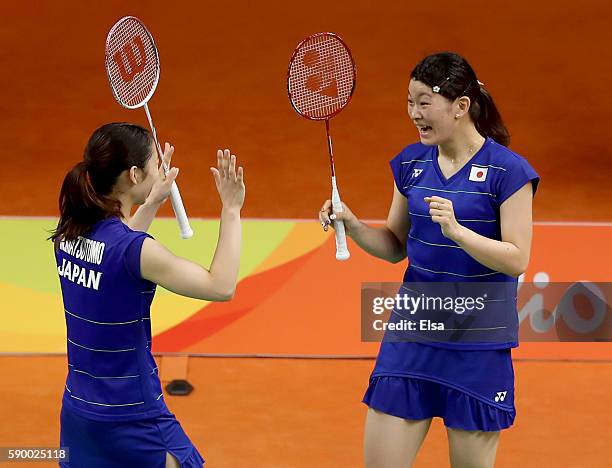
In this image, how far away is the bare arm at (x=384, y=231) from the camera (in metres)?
4.03

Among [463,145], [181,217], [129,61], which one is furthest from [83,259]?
[129,61]

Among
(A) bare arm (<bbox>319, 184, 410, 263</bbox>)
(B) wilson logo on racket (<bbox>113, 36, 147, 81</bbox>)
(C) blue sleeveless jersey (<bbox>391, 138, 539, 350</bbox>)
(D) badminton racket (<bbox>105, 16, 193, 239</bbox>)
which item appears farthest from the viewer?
(B) wilson logo on racket (<bbox>113, 36, 147, 81</bbox>)

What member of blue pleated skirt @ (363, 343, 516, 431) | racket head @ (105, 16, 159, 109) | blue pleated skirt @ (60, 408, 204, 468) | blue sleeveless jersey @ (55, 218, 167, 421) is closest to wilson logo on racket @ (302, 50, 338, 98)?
racket head @ (105, 16, 159, 109)

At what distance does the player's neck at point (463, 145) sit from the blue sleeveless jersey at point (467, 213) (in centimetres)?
3

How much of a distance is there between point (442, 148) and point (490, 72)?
18.3ft

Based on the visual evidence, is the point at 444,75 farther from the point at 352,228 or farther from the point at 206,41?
the point at 206,41

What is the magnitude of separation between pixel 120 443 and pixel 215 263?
1.87 ft

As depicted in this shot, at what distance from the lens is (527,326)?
5.95m

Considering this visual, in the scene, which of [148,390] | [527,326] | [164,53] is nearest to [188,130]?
[164,53]

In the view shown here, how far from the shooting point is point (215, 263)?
3244 mm

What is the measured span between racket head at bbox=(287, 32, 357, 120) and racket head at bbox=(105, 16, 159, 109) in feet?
1.76

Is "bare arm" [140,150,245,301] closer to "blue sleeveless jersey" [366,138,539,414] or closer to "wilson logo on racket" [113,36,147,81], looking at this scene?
"blue sleeveless jersey" [366,138,539,414]

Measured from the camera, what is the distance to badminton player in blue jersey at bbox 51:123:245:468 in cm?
321

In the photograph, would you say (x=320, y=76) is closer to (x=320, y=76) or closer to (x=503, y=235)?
(x=320, y=76)
